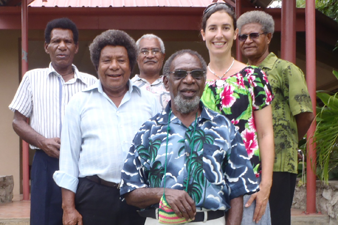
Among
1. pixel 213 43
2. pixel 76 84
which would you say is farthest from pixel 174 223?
pixel 76 84

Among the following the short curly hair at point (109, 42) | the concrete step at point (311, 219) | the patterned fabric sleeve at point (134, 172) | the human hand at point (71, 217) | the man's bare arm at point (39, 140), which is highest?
the short curly hair at point (109, 42)

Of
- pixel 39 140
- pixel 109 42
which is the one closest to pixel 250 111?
pixel 109 42

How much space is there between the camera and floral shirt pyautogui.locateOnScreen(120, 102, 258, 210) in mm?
2051

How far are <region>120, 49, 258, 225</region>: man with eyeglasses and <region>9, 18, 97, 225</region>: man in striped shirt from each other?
0.90m

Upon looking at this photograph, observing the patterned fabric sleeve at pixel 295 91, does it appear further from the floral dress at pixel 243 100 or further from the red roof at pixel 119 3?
the red roof at pixel 119 3

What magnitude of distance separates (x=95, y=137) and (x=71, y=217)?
18.4 inches

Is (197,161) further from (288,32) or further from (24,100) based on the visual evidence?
(288,32)

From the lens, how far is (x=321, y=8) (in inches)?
328

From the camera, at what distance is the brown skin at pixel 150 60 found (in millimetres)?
3576

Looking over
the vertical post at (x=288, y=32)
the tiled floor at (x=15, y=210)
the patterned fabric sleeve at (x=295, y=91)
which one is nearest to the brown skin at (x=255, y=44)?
the patterned fabric sleeve at (x=295, y=91)

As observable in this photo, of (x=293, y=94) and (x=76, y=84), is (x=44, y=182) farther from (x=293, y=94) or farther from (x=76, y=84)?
(x=293, y=94)

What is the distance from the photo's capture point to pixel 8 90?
7816mm

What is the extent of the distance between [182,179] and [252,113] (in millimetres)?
615

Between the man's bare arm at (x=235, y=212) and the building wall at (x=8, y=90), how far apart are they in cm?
635
